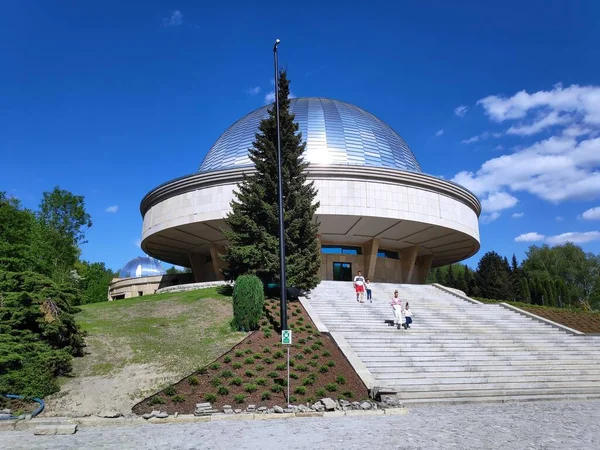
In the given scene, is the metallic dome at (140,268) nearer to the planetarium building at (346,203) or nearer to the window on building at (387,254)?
the planetarium building at (346,203)

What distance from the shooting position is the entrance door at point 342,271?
32250 mm

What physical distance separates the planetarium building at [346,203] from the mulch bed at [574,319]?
6979 millimetres

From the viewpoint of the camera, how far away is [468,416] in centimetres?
966

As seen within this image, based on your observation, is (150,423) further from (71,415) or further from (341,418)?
(341,418)

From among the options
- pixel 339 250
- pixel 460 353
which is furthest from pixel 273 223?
pixel 339 250

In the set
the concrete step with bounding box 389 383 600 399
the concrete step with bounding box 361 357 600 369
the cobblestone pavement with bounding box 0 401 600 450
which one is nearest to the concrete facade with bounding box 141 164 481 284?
the concrete step with bounding box 361 357 600 369

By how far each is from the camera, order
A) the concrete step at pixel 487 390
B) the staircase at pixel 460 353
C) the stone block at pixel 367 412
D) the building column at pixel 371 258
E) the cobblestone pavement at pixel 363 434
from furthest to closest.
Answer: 1. the building column at pixel 371 258
2. the staircase at pixel 460 353
3. the concrete step at pixel 487 390
4. the stone block at pixel 367 412
5. the cobblestone pavement at pixel 363 434

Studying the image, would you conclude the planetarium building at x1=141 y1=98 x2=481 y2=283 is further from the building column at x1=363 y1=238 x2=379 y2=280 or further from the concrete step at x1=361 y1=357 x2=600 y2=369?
the concrete step at x1=361 y1=357 x2=600 y2=369

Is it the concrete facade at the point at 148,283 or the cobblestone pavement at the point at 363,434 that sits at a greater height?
the concrete facade at the point at 148,283

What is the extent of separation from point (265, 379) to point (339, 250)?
21576mm

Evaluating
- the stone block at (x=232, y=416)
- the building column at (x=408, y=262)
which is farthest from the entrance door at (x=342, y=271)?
the stone block at (x=232, y=416)

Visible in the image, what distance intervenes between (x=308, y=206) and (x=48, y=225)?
3224 centimetres

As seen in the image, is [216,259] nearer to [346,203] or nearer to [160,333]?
[346,203]


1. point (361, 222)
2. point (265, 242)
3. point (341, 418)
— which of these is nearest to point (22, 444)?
point (341, 418)
